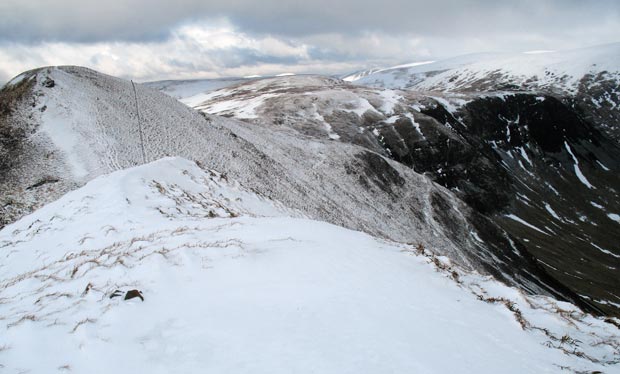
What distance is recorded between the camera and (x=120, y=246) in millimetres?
11953

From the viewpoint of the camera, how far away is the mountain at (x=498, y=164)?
90312 millimetres

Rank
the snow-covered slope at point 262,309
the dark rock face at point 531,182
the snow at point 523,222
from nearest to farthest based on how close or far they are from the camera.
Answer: the snow-covered slope at point 262,309, the dark rock face at point 531,182, the snow at point 523,222

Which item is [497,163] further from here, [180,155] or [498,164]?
[180,155]

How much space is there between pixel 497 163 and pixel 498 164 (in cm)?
54

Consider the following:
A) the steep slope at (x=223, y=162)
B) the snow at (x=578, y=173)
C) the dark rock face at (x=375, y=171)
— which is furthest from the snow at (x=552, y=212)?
the dark rock face at (x=375, y=171)

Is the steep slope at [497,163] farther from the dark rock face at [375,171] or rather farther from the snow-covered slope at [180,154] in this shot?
the dark rock face at [375,171]

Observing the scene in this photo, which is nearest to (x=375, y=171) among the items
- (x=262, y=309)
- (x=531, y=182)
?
(x=262, y=309)

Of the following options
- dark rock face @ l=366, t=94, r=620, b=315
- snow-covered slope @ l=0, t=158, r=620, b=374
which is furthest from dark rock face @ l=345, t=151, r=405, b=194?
snow-covered slope @ l=0, t=158, r=620, b=374

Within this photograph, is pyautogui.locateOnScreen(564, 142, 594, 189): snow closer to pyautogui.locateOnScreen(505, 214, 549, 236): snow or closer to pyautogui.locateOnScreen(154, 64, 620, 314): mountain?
pyautogui.locateOnScreen(154, 64, 620, 314): mountain

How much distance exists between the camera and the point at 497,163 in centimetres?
14238

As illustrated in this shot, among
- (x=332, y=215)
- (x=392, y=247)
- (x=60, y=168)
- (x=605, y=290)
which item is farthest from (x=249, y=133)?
(x=605, y=290)

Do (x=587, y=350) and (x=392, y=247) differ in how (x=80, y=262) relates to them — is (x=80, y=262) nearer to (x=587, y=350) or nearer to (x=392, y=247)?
(x=392, y=247)

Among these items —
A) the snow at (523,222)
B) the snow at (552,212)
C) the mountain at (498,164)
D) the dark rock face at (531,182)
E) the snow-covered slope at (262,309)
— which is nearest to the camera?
the snow-covered slope at (262,309)

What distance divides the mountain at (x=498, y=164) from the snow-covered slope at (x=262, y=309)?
54.9 metres
